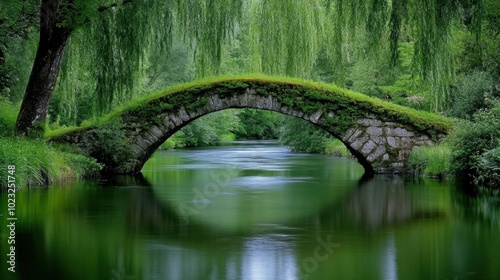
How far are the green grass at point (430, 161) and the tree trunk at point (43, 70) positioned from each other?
855 centimetres

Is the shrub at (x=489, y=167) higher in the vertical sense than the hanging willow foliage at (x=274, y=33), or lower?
lower

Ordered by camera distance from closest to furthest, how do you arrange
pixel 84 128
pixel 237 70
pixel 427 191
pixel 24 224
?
1. pixel 24 224
2. pixel 427 191
3. pixel 84 128
4. pixel 237 70

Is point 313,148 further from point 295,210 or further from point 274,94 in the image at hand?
point 295,210

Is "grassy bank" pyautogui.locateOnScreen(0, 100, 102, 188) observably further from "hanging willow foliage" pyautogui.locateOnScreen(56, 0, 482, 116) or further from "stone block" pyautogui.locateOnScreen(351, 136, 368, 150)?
"stone block" pyautogui.locateOnScreen(351, 136, 368, 150)

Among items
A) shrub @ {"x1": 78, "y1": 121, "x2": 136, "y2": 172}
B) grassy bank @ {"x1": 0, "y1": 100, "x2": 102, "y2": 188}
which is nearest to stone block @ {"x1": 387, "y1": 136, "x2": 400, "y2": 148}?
shrub @ {"x1": 78, "y1": 121, "x2": 136, "y2": 172}

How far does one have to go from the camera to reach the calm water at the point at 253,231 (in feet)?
24.3

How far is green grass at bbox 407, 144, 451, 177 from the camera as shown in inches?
693

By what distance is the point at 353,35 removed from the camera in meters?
13.9

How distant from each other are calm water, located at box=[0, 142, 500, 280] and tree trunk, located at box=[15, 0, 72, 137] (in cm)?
153

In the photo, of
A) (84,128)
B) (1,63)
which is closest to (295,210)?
(84,128)

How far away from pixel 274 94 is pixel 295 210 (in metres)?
6.47

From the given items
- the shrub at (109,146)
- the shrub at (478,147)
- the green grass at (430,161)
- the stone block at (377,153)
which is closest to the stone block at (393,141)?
the stone block at (377,153)

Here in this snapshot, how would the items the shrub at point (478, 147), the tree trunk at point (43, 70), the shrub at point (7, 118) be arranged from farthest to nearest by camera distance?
1. the shrub at point (7, 118)
2. the shrub at point (478, 147)
3. the tree trunk at point (43, 70)

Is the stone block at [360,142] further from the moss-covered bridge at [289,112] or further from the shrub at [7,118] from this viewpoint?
the shrub at [7,118]
